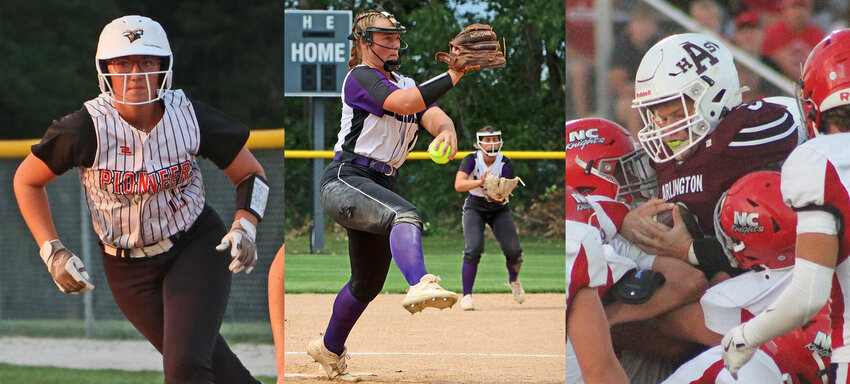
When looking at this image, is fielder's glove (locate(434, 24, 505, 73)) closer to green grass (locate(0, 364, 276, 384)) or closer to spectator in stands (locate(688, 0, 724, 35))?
spectator in stands (locate(688, 0, 724, 35))

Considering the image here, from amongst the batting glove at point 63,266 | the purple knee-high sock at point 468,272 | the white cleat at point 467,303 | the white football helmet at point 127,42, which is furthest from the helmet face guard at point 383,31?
the white cleat at point 467,303

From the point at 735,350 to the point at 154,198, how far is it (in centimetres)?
232

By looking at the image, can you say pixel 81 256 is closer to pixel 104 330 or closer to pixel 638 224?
pixel 104 330

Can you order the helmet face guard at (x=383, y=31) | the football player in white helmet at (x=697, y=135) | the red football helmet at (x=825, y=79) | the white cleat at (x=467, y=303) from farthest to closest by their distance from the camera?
the white cleat at (x=467, y=303), the helmet face guard at (x=383, y=31), the football player in white helmet at (x=697, y=135), the red football helmet at (x=825, y=79)

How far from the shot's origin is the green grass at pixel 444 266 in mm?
11781

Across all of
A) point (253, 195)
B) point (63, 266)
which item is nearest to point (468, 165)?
point (253, 195)

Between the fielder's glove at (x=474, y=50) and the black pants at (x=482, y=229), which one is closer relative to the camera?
the fielder's glove at (x=474, y=50)

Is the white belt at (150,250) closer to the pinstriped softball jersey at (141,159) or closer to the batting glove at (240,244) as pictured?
the pinstriped softball jersey at (141,159)

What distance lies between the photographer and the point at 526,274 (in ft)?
43.7

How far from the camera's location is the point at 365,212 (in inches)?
168

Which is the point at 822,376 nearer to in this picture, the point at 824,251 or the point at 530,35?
the point at 824,251

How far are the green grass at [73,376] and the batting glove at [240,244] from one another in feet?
1.58

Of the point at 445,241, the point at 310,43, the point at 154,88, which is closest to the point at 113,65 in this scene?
the point at 154,88

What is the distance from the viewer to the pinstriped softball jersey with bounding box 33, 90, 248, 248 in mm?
3752
